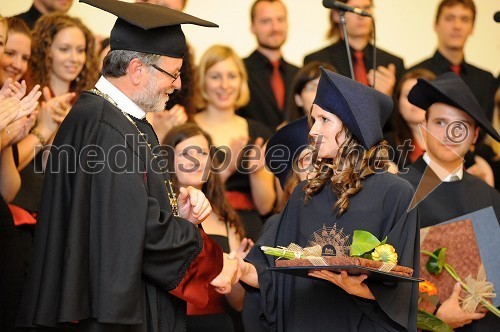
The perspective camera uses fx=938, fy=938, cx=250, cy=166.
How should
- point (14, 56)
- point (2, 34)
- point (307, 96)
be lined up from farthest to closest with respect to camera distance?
point (307, 96) → point (14, 56) → point (2, 34)

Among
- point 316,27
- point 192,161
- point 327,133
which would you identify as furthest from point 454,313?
point 316,27

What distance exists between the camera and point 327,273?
3.79 metres

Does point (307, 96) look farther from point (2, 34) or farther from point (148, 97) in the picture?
point (148, 97)

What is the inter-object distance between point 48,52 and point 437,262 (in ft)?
9.35

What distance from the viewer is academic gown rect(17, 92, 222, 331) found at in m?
3.80

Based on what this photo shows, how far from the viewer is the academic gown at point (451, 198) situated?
16.8 ft

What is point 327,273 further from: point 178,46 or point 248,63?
point 248,63

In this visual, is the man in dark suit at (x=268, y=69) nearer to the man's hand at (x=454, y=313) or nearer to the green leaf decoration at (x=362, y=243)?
the man's hand at (x=454, y=313)

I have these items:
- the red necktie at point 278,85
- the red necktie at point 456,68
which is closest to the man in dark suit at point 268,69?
the red necktie at point 278,85

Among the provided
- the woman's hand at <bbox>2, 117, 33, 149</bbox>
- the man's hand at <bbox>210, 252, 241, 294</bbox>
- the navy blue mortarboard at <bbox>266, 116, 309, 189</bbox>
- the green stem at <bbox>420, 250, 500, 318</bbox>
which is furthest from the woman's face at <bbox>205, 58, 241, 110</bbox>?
the man's hand at <bbox>210, 252, 241, 294</bbox>

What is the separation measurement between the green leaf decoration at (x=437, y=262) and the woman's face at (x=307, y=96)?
1.84m

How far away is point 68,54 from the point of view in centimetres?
602

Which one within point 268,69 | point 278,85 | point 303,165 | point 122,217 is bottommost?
point 122,217

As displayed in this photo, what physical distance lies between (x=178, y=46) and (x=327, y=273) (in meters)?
1.23
